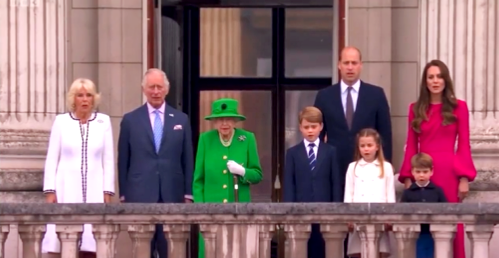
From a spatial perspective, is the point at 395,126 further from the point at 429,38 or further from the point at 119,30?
the point at 119,30

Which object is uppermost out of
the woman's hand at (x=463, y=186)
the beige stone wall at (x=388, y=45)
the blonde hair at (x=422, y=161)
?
the beige stone wall at (x=388, y=45)

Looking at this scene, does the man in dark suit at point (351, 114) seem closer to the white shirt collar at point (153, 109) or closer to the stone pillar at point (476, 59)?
the white shirt collar at point (153, 109)

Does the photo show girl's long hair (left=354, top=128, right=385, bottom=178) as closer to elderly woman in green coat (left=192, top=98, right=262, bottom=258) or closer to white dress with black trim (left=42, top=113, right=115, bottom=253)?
elderly woman in green coat (left=192, top=98, right=262, bottom=258)

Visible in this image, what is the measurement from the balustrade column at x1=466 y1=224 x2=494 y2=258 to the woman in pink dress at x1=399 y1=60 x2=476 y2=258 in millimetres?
775

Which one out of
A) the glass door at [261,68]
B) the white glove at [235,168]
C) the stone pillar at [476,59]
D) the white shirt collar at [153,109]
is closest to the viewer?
the white shirt collar at [153,109]

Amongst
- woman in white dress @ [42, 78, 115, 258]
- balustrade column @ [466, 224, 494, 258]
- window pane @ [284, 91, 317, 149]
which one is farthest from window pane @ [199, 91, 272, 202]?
balustrade column @ [466, 224, 494, 258]

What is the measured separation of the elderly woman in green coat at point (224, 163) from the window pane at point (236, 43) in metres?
3.69

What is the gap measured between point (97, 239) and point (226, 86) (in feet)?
16.2

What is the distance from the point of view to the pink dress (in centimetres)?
1097

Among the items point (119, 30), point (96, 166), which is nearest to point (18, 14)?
point (119, 30)

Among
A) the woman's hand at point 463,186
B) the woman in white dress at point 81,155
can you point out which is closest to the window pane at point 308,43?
the woman's hand at point 463,186

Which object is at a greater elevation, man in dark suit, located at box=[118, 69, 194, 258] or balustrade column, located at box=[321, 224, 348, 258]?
man in dark suit, located at box=[118, 69, 194, 258]

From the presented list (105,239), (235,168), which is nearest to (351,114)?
(235,168)

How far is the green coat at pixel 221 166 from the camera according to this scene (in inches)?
447
